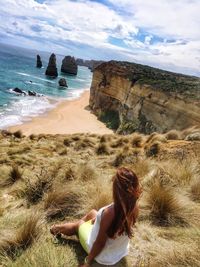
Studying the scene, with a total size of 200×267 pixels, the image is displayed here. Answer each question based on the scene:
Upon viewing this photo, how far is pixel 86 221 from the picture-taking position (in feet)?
13.1

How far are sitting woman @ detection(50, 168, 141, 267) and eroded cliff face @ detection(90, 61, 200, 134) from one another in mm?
17579

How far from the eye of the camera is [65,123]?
99.1 feet

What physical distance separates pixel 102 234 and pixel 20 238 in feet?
3.51

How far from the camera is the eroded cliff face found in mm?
22328

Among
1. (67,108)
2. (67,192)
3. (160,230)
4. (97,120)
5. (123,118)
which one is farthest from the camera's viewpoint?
(67,108)

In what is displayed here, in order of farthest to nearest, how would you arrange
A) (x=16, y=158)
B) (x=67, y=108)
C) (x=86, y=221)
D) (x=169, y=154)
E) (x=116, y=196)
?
1. (x=67, y=108)
2. (x=16, y=158)
3. (x=169, y=154)
4. (x=86, y=221)
5. (x=116, y=196)

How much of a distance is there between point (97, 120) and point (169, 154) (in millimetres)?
25071

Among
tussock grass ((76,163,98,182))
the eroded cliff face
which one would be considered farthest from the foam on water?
tussock grass ((76,163,98,182))

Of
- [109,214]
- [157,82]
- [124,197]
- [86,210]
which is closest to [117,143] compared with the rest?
[86,210]

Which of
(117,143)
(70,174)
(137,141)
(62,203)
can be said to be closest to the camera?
(62,203)

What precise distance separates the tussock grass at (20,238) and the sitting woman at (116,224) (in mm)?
690

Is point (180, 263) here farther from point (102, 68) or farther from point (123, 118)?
point (102, 68)

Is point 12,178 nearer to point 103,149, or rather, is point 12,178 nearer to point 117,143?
point 103,149

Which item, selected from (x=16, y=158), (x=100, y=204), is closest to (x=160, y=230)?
(x=100, y=204)
